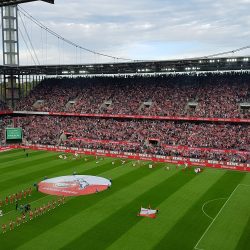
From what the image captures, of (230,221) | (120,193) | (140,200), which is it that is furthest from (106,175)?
(230,221)

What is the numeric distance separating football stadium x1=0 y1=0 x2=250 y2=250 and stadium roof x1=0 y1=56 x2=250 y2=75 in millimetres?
231

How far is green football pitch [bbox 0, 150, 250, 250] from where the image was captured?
24062mm

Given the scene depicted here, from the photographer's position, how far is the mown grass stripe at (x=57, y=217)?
2434 cm

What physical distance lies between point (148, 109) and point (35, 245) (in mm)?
47258

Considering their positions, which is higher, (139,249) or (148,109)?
(148,109)

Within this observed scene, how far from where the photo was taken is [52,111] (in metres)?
75.6

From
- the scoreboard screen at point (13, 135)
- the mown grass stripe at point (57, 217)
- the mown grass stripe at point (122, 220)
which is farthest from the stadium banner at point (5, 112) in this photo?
the mown grass stripe at point (122, 220)

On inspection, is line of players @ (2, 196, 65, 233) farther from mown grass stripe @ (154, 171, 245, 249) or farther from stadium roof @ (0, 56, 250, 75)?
stadium roof @ (0, 56, 250, 75)

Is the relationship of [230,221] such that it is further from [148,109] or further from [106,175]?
[148,109]

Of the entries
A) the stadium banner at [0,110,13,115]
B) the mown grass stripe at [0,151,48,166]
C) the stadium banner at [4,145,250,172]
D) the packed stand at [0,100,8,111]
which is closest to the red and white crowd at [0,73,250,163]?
the stadium banner at [4,145,250,172]

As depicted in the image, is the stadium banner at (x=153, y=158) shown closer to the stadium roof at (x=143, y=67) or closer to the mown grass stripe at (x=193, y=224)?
the mown grass stripe at (x=193, y=224)

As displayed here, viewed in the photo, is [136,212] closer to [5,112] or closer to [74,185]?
[74,185]

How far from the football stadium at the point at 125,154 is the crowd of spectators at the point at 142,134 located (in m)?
0.20

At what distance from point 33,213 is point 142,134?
3586cm
